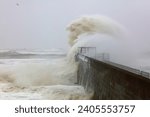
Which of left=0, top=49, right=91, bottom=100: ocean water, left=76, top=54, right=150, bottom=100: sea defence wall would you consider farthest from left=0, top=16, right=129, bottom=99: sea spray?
left=76, top=54, right=150, bottom=100: sea defence wall

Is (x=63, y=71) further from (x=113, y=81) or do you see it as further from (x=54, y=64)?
(x=113, y=81)

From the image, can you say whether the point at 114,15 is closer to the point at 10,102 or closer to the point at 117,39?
the point at 117,39

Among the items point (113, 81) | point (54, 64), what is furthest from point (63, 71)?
point (113, 81)

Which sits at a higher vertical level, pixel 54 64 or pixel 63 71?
pixel 54 64

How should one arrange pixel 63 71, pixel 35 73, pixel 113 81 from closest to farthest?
1. pixel 113 81
2. pixel 35 73
3. pixel 63 71

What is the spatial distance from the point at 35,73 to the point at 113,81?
2.52 meters

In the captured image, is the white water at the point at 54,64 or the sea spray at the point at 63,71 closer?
the sea spray at the point at 63,71

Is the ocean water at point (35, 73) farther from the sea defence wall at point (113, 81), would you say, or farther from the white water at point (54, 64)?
the sea defence wall at point (113, 81)

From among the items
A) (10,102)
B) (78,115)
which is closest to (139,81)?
(78,115)

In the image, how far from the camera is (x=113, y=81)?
3926 mm

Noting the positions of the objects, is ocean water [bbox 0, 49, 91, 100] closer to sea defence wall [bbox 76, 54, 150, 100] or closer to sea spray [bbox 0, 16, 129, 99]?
sea spray [bbox 0, 16, 129, 99]

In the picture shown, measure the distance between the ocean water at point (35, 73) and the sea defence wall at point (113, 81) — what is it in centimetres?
27

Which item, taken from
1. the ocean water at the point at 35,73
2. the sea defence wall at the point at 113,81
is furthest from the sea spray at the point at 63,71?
the sea defence wall at the point at 113,81

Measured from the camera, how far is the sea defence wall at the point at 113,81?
3.08 m
